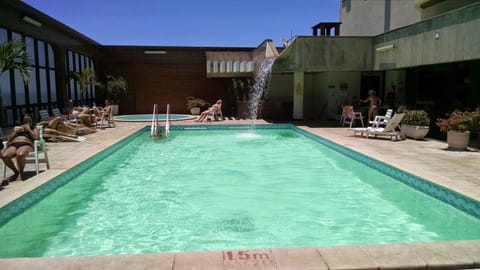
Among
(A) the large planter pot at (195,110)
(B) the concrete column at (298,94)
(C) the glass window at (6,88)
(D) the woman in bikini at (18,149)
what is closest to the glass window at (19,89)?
(C) the glass window at (6,88)

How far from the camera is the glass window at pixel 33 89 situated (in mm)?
13375

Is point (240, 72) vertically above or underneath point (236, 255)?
above

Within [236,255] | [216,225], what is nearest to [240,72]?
[216,225]

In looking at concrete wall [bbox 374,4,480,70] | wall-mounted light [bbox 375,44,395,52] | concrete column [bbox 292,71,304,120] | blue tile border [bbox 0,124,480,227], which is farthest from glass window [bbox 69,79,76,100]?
concrete wall [bbox 374,4,480,70]

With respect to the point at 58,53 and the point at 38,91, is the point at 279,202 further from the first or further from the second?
the point at 58,53

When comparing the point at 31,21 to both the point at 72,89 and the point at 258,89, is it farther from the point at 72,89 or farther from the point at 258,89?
the point at 258,89

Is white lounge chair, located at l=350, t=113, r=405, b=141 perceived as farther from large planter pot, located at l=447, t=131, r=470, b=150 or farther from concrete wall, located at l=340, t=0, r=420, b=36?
concrete wall, located at l=340, t=0, r=420, b=36

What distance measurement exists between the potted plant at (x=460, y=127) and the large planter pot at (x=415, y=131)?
1.51 m

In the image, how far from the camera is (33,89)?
44.8 feet

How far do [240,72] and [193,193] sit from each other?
13650 millimetres

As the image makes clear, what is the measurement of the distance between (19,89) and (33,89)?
99 cm

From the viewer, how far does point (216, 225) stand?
538 centimetres

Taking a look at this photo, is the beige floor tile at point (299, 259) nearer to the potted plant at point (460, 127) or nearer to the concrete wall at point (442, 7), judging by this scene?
the potted plant at point (460, 127)

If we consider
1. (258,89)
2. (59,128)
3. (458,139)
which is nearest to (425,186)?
(458,139)
